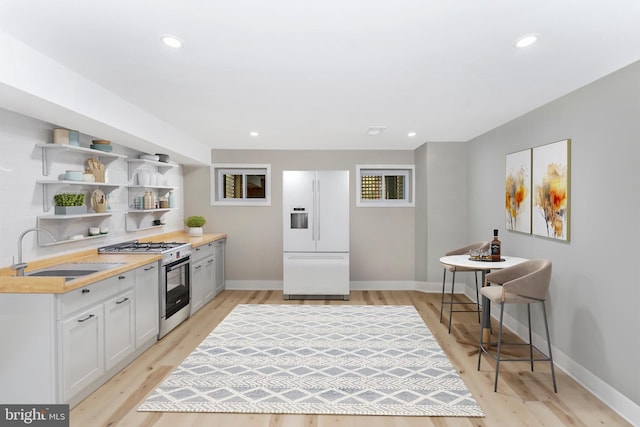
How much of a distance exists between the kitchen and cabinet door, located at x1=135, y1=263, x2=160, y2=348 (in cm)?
75

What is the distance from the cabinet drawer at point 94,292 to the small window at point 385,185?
4.01m

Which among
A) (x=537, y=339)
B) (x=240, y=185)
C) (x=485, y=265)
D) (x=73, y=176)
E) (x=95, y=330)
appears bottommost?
(x=537, y=339)

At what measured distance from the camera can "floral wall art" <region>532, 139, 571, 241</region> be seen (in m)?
3.29

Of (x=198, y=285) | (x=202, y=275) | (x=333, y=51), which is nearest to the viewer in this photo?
(x=333, y=51)

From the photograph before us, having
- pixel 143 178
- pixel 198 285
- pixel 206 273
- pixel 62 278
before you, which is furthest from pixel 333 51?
pixel 206 273

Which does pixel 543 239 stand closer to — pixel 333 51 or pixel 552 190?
pixel 552 190

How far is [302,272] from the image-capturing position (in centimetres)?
571

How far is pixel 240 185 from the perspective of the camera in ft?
21.3

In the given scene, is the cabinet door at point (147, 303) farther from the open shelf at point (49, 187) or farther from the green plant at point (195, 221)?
the green plant at point (195, 221)

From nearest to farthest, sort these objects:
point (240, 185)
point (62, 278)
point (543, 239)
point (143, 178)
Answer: point (62, 278)
point (543, 239)
point (143, 178)
point (240, 185)

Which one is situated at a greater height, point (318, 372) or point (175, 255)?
point (175, 255)

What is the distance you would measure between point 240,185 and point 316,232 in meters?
1.71

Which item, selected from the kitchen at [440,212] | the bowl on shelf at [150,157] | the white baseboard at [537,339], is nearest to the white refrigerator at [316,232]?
the kitchen at [440,212]

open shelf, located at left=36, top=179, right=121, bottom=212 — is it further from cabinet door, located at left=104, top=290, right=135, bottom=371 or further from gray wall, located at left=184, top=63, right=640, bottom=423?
gray wall, located at left=184, top=63, right=640, bottom=423
